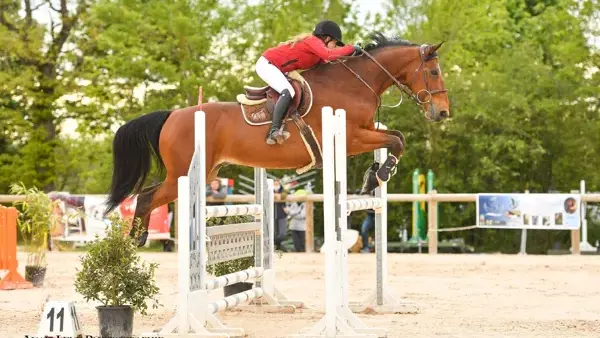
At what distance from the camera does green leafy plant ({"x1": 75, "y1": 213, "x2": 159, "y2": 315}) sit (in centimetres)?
540

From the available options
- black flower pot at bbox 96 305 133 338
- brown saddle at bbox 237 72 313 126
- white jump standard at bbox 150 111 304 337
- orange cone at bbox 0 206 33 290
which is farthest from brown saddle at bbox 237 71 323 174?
orange cone at bbox 0 206 33 290

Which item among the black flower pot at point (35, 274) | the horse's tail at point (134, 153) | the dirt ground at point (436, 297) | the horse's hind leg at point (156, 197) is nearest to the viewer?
the dirt ground at point (436, 297)

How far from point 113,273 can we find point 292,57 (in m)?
2.28

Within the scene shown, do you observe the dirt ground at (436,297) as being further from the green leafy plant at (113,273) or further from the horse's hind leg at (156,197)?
the horse's hind leg at (156,197)

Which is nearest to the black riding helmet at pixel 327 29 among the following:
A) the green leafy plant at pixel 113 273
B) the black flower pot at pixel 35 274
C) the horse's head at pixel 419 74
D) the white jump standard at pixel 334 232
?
the horse's head at pixel 419 74

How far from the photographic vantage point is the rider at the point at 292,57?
6781 millimetres

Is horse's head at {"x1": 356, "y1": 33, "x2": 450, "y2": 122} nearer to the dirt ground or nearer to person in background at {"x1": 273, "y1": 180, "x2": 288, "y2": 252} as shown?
the dirt ground

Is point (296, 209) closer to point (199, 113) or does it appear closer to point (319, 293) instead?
point (319, 293)

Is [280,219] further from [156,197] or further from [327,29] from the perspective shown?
[327,29]

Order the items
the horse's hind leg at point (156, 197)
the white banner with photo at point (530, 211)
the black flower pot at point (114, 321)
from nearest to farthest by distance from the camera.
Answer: the black flower pot at point (114, 321)
the horse's hind leg at point (156, 197)
the white banner with photo at point (530, 211)

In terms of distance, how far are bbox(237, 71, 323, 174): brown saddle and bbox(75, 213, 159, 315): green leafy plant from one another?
1.73 metres

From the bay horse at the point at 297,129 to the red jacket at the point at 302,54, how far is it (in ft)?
0.43

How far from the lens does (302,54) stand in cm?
696

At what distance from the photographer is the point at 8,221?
9.23 meters
